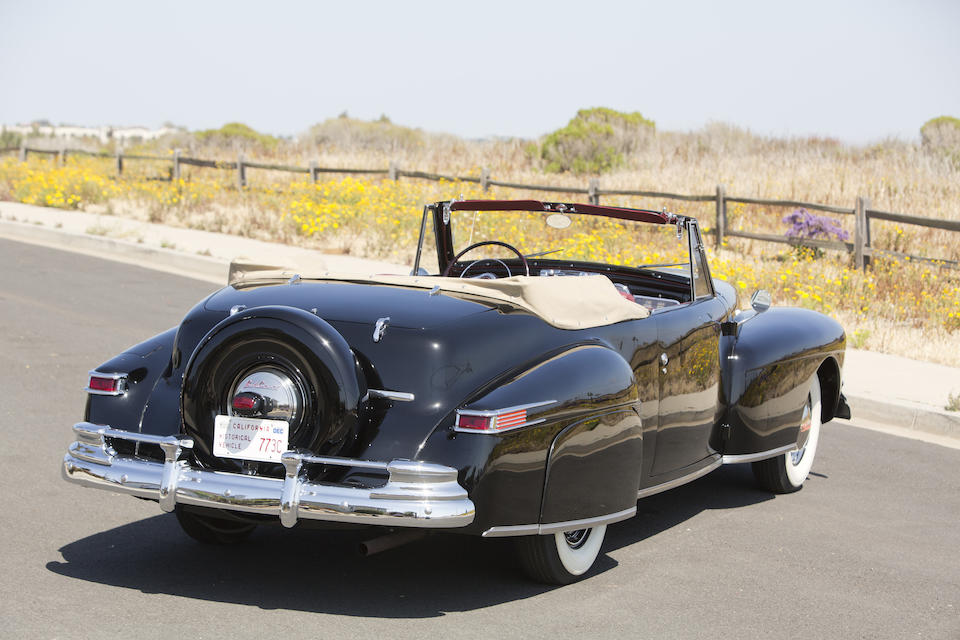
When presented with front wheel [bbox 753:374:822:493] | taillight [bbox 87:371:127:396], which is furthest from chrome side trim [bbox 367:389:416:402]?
front wheel [bbox 753:374:822:493]

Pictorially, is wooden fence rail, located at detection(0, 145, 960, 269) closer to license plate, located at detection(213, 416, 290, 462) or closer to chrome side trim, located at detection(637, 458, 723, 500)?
chrome side trim, located at detection(637, 458, 723, 500)

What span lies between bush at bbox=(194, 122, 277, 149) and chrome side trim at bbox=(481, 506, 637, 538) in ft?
170

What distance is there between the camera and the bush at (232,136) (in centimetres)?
5519

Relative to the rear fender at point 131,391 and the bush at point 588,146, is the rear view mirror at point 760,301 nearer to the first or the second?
the rear fender at point 131,391

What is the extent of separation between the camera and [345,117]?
5859cm

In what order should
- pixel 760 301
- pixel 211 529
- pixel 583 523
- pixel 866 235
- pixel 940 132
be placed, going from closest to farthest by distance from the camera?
pixel 583 523 → pixel 211 529 → pixel 760 301 → pixel 866 235 → pixel 940 132

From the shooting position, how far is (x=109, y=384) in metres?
4.63

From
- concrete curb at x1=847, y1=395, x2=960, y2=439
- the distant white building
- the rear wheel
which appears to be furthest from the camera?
the distant white building

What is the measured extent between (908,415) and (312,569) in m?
5.41

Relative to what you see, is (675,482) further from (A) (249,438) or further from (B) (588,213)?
(A) (249,438)

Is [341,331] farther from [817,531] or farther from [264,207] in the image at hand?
[264,207]

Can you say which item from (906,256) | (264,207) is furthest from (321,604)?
(264,207)

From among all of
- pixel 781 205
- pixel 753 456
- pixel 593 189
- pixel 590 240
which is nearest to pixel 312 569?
pixel 753 456

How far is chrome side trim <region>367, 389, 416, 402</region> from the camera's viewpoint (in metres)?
4.12
